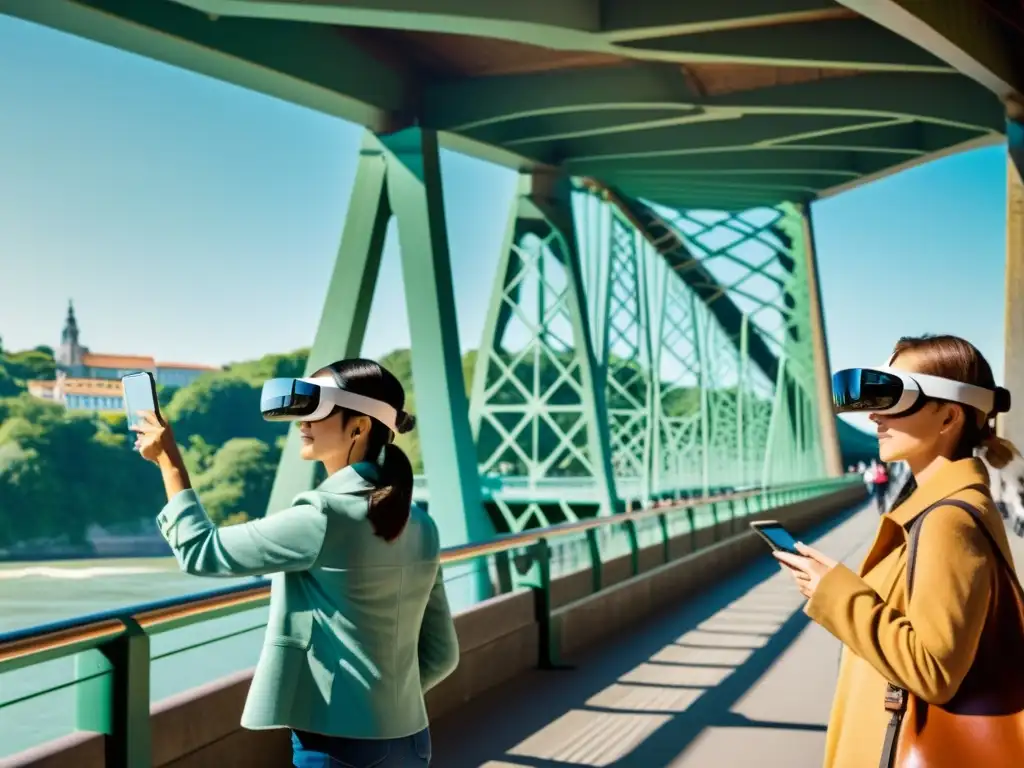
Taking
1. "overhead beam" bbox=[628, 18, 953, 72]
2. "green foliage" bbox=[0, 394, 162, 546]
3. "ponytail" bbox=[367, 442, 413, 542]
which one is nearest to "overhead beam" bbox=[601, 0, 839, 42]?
"overhead beam" bbox=[628, 18, 953, 72]

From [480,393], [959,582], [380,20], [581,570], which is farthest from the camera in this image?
[480,393]

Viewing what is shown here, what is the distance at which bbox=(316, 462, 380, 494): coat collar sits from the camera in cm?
246

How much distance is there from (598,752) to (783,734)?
110 cm

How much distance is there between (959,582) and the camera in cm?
199

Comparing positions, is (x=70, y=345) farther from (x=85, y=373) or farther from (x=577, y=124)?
(x=577, y=124)

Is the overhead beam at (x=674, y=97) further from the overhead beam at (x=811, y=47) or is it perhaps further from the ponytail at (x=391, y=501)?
the ponytail at (x=391, y=501)

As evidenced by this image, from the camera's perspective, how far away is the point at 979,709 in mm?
2023

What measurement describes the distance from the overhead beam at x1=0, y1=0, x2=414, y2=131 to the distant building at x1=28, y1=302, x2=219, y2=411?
49389 millimetres

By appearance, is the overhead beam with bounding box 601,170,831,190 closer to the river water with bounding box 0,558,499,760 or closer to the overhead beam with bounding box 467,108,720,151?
the overhead beam with bounding box 467,108,720,151

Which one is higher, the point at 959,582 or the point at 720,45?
the point at 720,45

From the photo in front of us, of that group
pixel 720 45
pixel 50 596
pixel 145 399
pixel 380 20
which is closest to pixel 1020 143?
pixel 720 45

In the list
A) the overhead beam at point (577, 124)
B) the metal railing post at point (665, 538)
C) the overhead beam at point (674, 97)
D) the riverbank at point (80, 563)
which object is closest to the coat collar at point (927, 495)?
the metal railing post at point (665, 538)

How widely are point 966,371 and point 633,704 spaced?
536 centimetres

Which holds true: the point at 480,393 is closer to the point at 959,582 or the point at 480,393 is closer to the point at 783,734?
the point at 783,734
